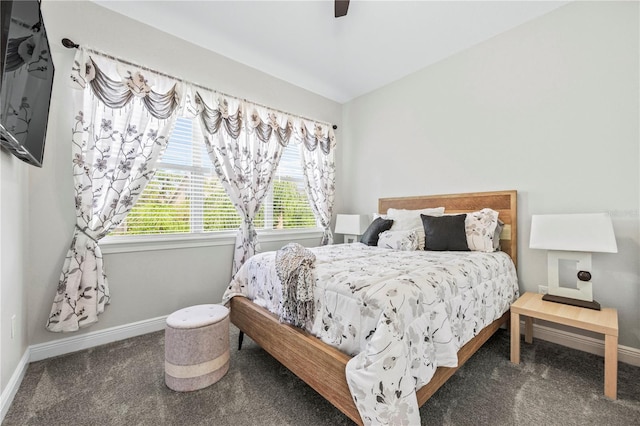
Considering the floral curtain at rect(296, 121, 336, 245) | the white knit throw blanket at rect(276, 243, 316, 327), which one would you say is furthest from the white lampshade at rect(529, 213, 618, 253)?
the floral curtain at rect(296, 121, 336, 245)

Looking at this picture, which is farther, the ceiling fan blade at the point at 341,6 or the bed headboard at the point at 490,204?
the bed headboard at the point at 490,204

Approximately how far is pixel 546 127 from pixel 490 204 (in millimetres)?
787

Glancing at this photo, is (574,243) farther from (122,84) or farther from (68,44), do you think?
→ (68,44)

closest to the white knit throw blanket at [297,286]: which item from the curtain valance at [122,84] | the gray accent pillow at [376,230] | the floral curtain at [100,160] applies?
the gray accent pillow at [376,230]

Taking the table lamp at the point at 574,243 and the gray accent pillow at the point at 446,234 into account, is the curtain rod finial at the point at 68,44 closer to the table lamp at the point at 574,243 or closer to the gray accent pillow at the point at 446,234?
the gray accent pillow at the point at 446,234

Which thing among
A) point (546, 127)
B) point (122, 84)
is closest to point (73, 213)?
point (122, 84)

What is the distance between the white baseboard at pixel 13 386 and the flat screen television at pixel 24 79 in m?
1.30

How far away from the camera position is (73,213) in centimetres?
208

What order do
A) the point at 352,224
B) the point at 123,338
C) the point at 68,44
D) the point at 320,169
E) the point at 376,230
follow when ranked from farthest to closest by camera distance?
the point at 320,169, the point at 352,224, the point at 376,230, the point at 123,338, the point at 68,44

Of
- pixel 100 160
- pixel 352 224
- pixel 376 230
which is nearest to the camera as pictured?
pixel 100 160

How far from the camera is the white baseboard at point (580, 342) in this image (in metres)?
1.88

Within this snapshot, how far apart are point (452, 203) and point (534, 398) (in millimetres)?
1797

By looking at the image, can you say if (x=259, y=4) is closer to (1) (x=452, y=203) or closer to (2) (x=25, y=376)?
(1) (x=452, y=203)

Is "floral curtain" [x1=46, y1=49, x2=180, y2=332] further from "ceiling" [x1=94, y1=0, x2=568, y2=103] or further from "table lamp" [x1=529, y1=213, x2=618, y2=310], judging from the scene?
"table lamp" [x1=529, y1=213, x2=618, y2=310]
